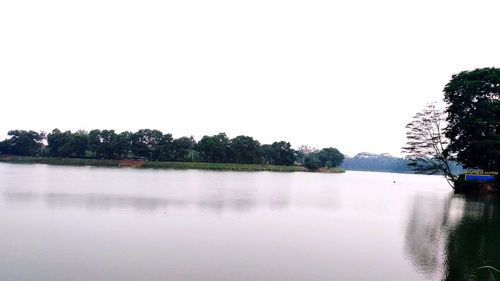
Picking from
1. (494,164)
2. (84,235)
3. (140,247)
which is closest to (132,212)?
(84,235)

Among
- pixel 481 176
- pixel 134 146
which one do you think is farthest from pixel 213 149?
pixel 481 176

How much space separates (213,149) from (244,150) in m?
10.7

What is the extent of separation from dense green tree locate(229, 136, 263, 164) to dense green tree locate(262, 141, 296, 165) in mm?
6987

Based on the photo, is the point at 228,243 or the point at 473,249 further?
the point at 473,249

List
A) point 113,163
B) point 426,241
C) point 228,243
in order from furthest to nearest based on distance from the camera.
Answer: point 113,163, point 426,241, point 228,243

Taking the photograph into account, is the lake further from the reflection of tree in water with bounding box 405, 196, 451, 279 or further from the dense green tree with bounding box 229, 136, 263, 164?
the dense green tree with bounding box 229, 136, 263, 164

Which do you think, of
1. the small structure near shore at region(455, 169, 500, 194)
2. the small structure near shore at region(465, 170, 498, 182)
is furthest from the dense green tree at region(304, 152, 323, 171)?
the small structure near shore at region(465, 170, 498, 182)

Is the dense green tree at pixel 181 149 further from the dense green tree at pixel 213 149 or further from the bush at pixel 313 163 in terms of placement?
the bush at pixel 313 163

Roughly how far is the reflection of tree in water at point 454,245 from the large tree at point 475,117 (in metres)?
21.0

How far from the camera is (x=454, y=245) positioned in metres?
14.1

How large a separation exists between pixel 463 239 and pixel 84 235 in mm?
13803

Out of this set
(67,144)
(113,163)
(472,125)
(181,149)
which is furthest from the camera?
(181,149)

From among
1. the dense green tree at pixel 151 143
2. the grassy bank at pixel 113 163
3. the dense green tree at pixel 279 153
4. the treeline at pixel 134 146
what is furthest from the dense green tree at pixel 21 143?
the dense green tree at pixel 279 153

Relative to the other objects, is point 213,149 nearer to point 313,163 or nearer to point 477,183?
point 313,163
